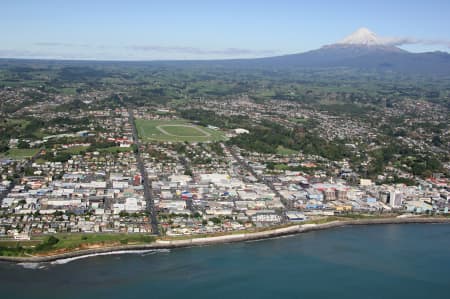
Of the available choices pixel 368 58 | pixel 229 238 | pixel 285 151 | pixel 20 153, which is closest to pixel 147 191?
pixel 229 238

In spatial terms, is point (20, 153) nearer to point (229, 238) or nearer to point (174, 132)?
point (174, 132)

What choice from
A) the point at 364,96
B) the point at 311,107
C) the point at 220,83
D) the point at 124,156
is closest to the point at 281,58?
the point at 220,83

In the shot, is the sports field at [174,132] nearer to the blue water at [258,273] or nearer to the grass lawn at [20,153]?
the grass lawn at [20,153]

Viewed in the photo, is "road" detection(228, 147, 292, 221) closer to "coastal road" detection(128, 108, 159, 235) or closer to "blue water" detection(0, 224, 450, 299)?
"blue water" detection(0, 224, 450, 299)

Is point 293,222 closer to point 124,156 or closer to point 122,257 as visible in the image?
point 122,257

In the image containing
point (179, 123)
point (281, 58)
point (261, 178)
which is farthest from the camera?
point (281, 58)

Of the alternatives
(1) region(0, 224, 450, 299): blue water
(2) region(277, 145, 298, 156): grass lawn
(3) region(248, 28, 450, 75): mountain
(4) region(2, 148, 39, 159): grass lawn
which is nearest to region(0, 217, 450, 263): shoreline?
(1) region(0, 224, 450, 299): blue water
